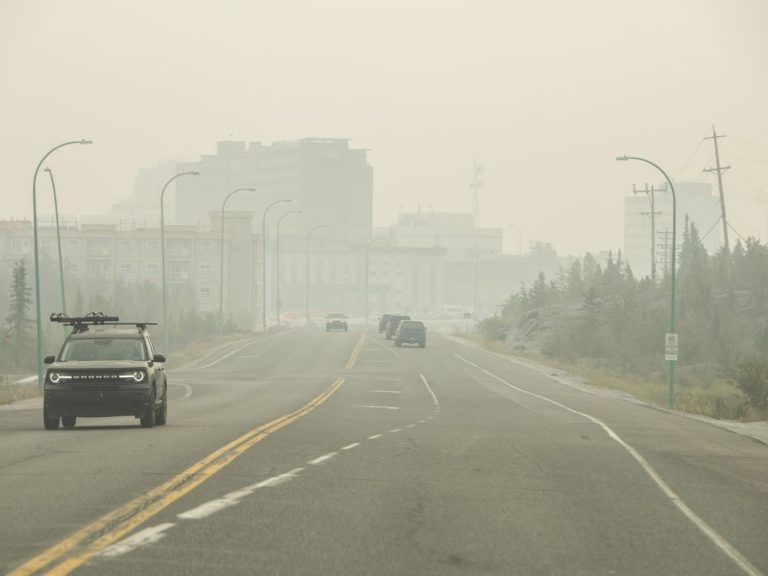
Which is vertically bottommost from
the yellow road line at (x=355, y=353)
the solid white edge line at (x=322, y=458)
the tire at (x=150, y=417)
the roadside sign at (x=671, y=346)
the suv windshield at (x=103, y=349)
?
the yellow road line at (x=355, y=353)

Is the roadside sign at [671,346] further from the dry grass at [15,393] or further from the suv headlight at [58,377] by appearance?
the suv headlight at [58,377]

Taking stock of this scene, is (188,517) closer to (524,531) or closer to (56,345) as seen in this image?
(524,531)

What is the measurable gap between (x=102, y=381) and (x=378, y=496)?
957 cm

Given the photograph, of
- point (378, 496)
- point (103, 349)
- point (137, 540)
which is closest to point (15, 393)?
point (103, 349)

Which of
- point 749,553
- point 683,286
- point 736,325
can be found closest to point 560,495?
point 749,553

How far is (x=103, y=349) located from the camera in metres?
22.0

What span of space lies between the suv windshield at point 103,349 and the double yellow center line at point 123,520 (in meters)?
5.18

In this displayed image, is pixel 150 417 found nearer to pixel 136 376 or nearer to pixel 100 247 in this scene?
pixel 136 376

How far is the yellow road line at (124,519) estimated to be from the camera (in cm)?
875

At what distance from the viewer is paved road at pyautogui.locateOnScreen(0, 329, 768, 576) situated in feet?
30.7

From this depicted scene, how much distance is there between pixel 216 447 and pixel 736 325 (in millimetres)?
59136

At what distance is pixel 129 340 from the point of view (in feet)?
72.5

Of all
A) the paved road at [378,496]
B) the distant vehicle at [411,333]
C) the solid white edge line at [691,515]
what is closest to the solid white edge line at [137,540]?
the paved road at [378,496]

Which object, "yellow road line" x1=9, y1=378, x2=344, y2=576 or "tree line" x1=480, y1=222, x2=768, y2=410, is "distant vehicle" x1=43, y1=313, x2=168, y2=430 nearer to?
"yellow road line" x1=9, y1=378, x2=344, y2=576
